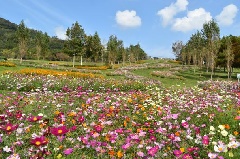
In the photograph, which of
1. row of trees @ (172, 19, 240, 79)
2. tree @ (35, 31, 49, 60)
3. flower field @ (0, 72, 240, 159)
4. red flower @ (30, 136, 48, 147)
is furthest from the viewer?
tree @ (35, 31, 49, 60)

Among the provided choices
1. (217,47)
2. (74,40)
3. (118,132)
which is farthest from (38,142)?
(74,40)

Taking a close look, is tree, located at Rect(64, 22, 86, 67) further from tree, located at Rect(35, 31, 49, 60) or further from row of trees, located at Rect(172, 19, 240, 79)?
row of trees, located at Rect(172, 19, 240, 79)

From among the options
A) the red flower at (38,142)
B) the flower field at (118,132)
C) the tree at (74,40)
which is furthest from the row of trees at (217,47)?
the red flower at (38,142)

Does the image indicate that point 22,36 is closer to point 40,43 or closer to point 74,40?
point 74,40

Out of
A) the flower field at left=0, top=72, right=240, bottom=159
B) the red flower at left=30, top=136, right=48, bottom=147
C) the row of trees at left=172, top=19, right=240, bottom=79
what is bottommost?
the flower field at left=0, top=72, right=240, bottom=159

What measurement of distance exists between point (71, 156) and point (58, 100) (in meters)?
4.90

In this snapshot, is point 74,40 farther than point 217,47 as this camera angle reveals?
Yes

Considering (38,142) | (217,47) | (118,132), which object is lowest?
(118,132)

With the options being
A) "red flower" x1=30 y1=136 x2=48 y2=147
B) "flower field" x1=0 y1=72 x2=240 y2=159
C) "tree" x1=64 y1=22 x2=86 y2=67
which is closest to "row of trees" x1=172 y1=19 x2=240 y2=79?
"tree" x1=64 y1=22 x2=86 y2=67

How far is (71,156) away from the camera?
4066mm


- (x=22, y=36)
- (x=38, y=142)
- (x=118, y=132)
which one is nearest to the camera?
(x=38, y=142)

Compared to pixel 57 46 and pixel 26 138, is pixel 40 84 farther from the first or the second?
pixel 57 46

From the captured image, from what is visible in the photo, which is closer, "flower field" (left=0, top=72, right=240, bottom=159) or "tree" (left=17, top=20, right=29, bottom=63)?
"flower field" (left=0, top=72, right=240, bottom=159)

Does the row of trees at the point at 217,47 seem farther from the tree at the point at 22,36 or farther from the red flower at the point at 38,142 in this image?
the red flower at the point at 38,142
